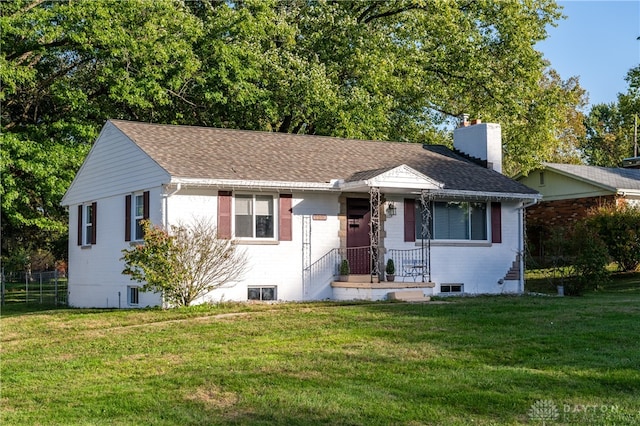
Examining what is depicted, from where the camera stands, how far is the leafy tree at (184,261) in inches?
680

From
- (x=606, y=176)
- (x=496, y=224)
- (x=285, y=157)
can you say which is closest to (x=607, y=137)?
(x=606, y=176)

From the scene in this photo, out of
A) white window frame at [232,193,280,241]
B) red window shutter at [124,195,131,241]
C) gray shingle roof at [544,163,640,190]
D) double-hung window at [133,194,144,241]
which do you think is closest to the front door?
white window frame at [232,193,280,241]

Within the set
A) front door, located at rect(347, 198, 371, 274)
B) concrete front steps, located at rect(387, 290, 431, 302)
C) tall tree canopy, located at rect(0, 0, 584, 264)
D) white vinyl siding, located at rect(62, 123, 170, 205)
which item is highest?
tall tree canopy, located at rect(0, 0, 584, 264)

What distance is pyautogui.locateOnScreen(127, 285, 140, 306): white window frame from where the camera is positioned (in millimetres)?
20172

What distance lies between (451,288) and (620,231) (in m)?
7.41

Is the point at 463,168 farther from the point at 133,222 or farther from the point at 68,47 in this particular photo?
the point at 68,47

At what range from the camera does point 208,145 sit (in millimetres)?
21188

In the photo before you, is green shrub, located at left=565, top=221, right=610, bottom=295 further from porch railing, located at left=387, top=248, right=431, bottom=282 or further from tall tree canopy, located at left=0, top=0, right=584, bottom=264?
tall tree canopy, located at left=0, top=0, right=584, bottom=264

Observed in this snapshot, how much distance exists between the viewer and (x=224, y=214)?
62.7ft

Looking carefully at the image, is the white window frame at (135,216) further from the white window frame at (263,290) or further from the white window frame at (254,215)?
the white window frame at (263,290)

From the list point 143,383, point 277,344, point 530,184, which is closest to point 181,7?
point 530,184

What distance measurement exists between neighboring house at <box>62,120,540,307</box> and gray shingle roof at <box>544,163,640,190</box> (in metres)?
8.53

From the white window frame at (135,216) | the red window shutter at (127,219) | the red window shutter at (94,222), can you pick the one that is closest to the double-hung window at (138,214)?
the white window frame at (135,216)

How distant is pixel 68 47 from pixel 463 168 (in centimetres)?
1291
